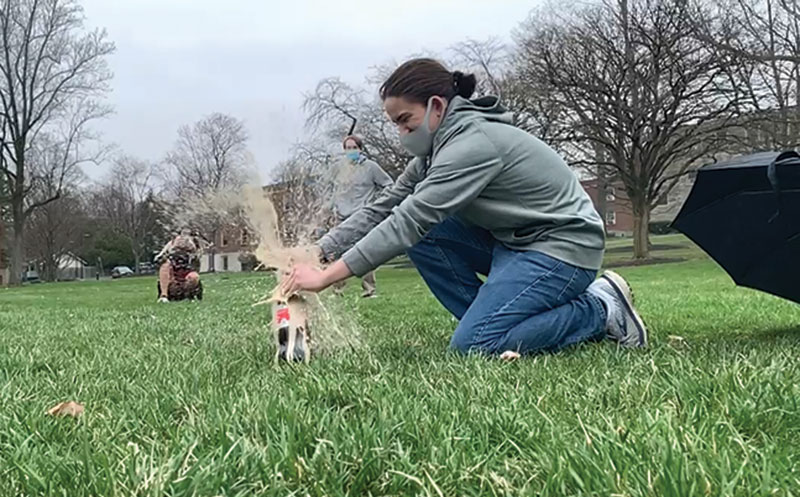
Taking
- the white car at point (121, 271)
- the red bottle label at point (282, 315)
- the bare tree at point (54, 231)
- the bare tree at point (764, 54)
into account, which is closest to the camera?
the red bottle label at point (282, 315)

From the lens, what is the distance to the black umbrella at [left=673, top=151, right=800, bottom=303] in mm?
2416

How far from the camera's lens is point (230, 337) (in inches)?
140

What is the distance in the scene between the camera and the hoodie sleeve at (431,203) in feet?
7.91

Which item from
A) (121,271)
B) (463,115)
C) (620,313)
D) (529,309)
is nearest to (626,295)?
(620,313)

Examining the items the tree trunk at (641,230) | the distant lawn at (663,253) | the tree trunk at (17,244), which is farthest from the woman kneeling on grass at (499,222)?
the tree trunk at (17,244)

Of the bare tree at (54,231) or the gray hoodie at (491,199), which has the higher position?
the bare tree at (54,231)

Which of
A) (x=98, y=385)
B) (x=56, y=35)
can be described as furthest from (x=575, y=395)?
(x=56, y=35)

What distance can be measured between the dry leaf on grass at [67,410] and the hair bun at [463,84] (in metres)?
1.67

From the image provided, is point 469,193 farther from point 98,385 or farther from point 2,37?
point 2,37

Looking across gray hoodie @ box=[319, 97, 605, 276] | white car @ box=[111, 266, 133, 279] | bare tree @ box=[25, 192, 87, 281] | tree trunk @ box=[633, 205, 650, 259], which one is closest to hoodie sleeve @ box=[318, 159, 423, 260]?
gray hoodie @ box=[319, 97, 605, 276]

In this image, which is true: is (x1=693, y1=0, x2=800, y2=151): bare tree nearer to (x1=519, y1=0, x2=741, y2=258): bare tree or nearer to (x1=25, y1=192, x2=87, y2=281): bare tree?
(x1=519, y1=0, x2=741, y2=258): bare tree

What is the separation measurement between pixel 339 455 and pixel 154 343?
7.73 feet

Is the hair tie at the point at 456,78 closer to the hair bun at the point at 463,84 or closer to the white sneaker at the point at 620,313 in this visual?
the hair bun at the point at 463,84

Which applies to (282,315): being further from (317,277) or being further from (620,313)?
(620,313)
